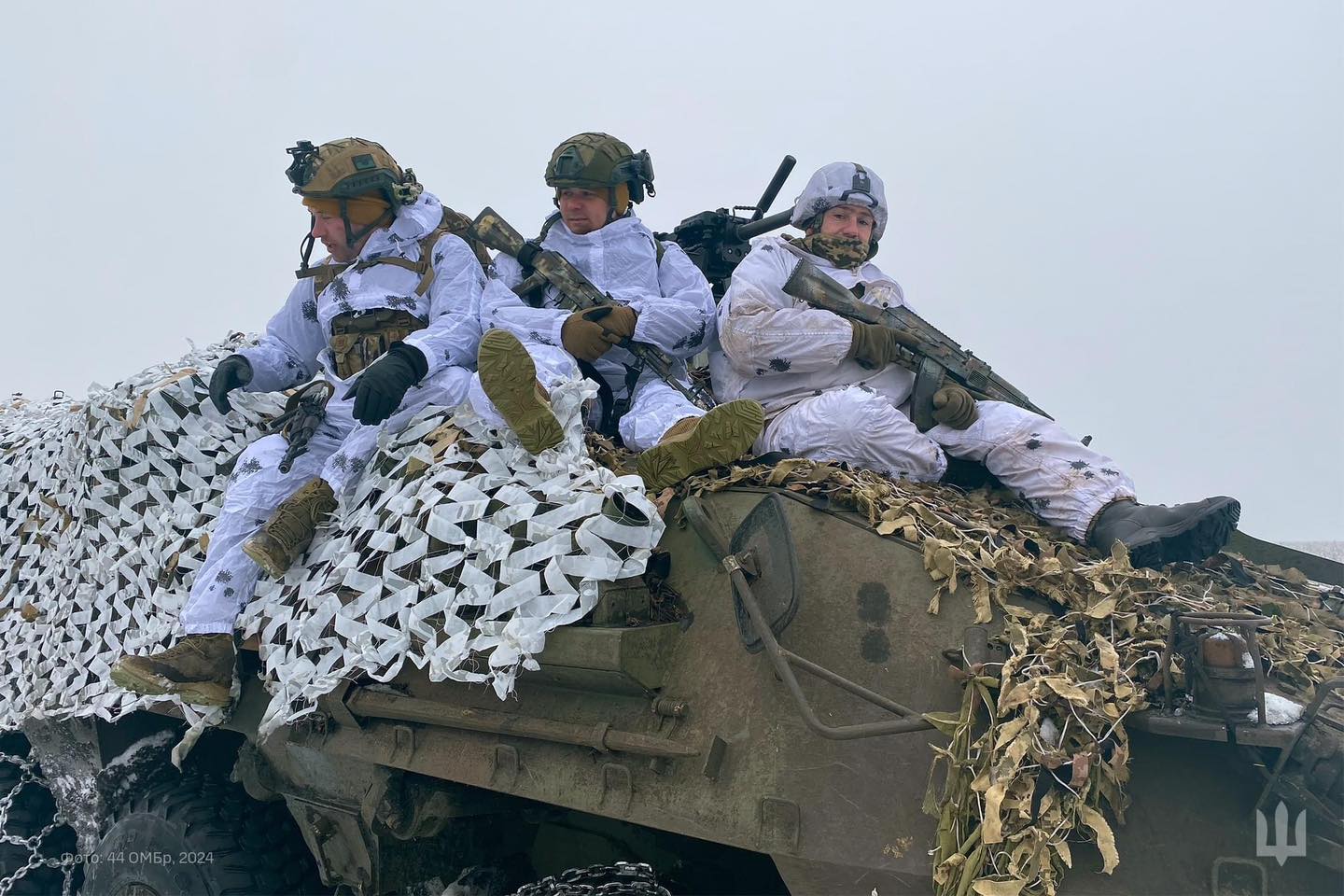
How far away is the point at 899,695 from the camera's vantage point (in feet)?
8.63

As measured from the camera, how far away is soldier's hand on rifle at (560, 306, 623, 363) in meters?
4.14

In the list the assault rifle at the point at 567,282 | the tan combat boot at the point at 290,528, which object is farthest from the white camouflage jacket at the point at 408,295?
the tan combat boot at the point at 290,528

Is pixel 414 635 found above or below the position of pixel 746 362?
below

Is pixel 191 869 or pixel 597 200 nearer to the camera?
pixel 191 869

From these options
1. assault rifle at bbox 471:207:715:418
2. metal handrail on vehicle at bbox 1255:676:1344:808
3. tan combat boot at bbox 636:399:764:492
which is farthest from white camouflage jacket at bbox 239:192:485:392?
metal handrail on vehicle at bbox 1255:676:1344:808

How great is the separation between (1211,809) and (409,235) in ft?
11.1

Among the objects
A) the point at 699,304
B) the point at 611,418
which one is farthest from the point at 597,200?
the point at 611,418

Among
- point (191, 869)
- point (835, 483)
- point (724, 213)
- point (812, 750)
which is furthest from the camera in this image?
point (724, 213)

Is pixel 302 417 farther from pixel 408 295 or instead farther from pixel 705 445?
pixel 705 445

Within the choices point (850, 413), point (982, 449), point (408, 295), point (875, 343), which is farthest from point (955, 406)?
point (408, 295)

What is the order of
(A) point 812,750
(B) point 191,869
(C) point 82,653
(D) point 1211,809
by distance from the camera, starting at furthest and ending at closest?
1. (C) point 82,653
2. (B) point 191,869
3. (A) point 812,750
4. (D) point 1211,809

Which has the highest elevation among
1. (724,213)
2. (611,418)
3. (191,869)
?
(724,213)

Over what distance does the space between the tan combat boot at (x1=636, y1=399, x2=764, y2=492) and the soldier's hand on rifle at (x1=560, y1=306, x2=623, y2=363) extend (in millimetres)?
931

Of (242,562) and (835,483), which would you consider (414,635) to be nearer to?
(242,562)
